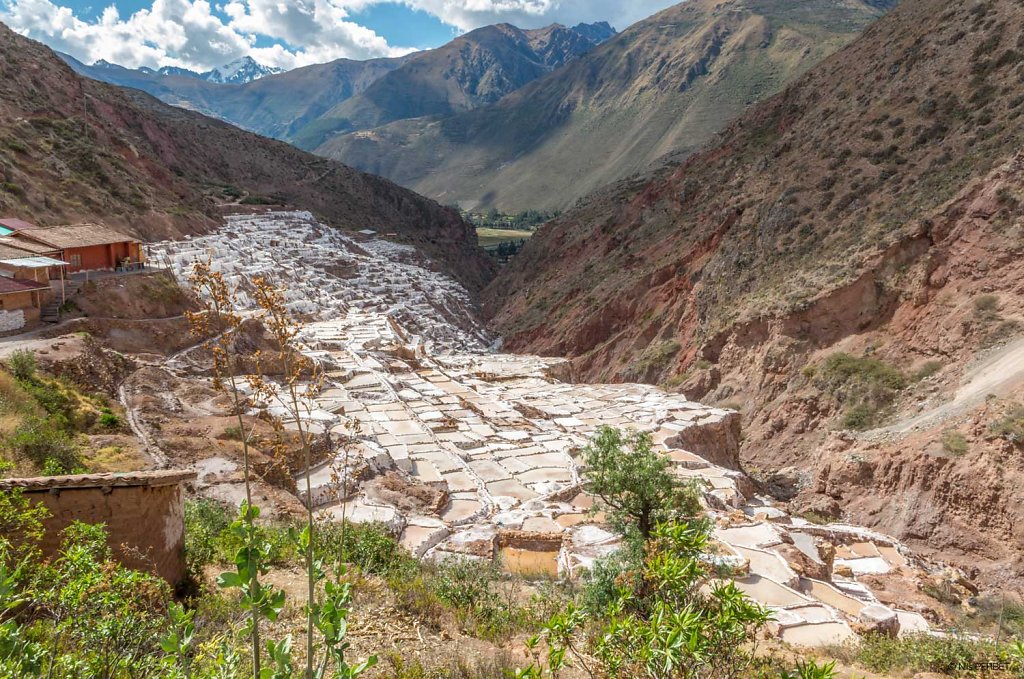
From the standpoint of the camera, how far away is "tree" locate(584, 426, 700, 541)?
806 cm

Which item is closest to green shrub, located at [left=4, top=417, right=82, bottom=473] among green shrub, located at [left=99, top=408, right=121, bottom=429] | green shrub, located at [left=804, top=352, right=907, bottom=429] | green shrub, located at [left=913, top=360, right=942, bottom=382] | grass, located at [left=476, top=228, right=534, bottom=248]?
green shrub, located at [left=99, top=408, right=121, bottom=429]

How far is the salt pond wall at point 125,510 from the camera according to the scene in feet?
18.0

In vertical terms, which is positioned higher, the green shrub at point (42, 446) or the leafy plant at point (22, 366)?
the leafy plant at point (22, 366)

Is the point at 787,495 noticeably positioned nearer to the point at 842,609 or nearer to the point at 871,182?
the point at 842,609

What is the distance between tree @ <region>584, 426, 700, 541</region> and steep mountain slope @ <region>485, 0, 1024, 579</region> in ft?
28.5

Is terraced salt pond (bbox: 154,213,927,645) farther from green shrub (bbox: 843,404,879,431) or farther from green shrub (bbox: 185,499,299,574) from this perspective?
green shrub (bbox: 843,404,879,431)

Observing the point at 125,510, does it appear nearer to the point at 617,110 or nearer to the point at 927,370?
the point at 927,370

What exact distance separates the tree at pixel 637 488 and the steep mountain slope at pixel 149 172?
23141 mm

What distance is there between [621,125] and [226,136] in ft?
289

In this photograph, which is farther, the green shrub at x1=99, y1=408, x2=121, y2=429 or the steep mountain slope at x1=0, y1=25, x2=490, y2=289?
the steep mountain slope at x1=0, y1=25, x2=490, y2=289

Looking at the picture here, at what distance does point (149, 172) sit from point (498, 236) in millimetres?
57287

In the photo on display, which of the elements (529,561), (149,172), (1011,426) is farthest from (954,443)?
(149,172)

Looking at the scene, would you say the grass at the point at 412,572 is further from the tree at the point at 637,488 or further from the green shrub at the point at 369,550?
the tree at the point at 637,488

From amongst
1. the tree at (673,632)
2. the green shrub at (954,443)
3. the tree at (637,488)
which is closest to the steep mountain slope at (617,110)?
the green shrub at (954,443)
